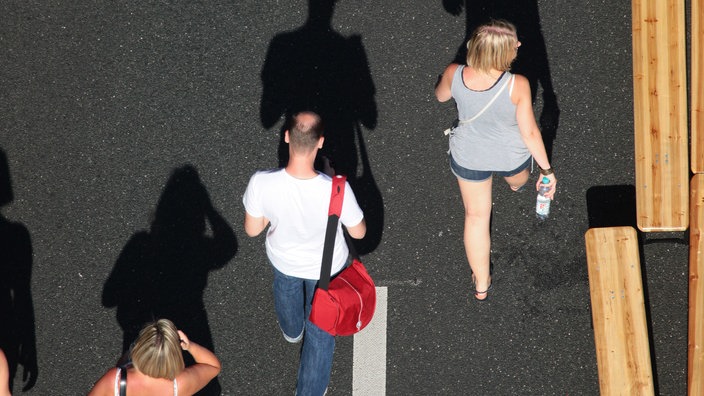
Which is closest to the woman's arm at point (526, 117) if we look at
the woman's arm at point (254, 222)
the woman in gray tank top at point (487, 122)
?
the woman in gray tank top at point (487, 122)

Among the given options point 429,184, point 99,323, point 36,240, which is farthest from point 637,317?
point 36,240

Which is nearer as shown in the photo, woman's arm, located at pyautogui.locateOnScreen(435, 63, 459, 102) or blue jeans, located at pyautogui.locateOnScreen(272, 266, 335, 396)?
woman's arm, located at pyautogui.locateOnScreen(435, 63, 459, 102)

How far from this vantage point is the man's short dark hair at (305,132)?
376 cm

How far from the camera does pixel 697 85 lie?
4934 millimetres

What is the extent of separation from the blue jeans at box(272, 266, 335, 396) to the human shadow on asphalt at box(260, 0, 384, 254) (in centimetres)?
103

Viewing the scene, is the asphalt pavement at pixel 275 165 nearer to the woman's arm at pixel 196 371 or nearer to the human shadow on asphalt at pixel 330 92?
the human shadow on asphalt at pixel 330 92

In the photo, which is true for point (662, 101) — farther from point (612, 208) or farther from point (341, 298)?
point (341, 298)

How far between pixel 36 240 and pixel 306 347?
7.40 feet

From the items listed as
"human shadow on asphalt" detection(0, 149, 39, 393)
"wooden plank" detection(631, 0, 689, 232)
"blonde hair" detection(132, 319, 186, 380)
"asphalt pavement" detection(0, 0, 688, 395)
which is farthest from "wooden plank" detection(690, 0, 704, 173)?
"human shadow on asphalt" detection(0, 149, 39, 393)

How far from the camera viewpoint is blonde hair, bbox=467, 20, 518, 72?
12.6ft

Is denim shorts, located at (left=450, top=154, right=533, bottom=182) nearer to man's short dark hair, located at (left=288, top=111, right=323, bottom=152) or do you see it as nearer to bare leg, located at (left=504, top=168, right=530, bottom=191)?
bare leg, located at (left=504, top=168, right=530, bottom=191)

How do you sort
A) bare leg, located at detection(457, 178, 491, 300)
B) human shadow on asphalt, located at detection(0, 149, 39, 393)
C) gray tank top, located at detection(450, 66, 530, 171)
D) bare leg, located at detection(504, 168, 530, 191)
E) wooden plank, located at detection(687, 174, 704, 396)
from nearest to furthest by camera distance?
gray tank top, located at detection(450, 66, 530, 171)
bare leg, located at detection(457, 178, 491, 300)
bare leg, located at detection(504, 168, 530, 191)
wooden plank, located at detection(687, 174, 704, 396)
human shadow on asphalt, located at detection(0, 149, 39, 393)

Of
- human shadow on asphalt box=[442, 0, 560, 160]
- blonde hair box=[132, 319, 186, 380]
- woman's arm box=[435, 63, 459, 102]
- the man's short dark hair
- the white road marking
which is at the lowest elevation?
the white road marking

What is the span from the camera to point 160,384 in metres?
3.97
